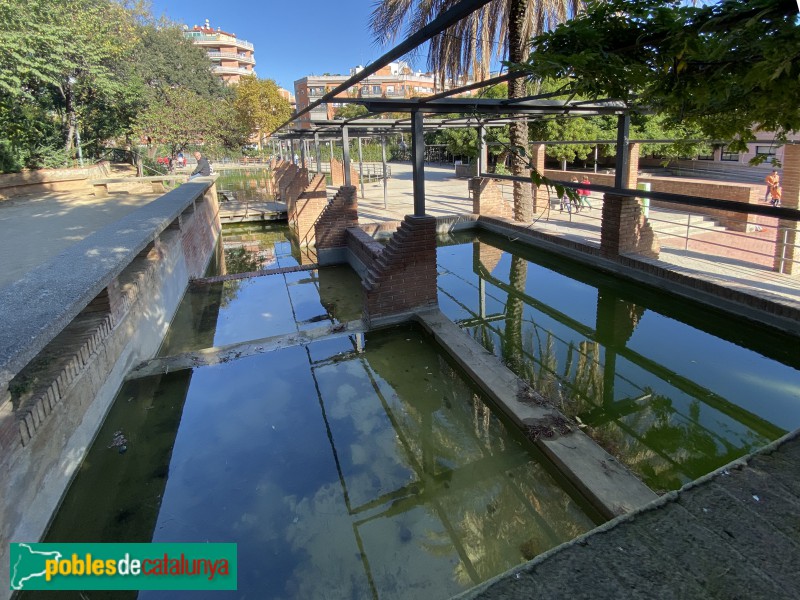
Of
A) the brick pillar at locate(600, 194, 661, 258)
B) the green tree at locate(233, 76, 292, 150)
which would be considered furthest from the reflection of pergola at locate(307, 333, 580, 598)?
the green tree at locate(233, 76, 292, 150)

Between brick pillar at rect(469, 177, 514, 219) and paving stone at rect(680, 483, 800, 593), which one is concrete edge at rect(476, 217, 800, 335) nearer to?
brick pillar at rect(469, 177, 514, 219)

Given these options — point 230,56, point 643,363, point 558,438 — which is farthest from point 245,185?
point 230,56

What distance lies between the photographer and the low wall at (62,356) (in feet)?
9.82

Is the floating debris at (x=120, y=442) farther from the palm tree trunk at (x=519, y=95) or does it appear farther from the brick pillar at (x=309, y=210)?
the brick pillar at (x=309, y=210)

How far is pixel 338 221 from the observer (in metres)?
11.5

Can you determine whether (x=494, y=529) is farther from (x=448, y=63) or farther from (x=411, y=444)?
(x=448, y=63)

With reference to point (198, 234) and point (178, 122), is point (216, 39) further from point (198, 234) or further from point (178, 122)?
point (198, 234)

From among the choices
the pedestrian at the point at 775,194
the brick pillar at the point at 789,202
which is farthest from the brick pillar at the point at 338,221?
the pedestrian at the point at 775,194

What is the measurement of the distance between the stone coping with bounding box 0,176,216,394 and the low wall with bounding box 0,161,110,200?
41.3 feet

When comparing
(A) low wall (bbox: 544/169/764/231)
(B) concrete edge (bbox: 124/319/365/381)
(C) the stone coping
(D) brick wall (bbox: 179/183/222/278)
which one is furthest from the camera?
(A) low wall (bbox: 544/169/764/231)

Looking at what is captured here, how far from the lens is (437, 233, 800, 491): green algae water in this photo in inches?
169

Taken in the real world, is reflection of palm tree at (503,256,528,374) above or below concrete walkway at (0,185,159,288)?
below

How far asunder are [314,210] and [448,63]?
5.48 metres

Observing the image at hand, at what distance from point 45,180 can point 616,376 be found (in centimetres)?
1913
